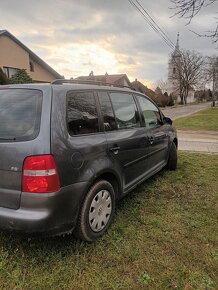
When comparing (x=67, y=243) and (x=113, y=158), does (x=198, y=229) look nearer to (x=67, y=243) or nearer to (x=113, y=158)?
(x=113, y=158)

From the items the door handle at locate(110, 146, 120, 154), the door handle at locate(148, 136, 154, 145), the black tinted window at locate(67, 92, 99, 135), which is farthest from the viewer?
the door handle at locate(148, 136, 154, 145)

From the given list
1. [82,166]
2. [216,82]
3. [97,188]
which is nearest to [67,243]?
[97,188]

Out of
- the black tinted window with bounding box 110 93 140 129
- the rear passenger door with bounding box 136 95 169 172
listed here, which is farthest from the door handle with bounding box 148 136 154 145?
the black tinted window with bounding box 110 93 140 129

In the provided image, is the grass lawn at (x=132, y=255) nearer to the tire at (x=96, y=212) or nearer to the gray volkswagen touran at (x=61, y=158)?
the tire at (x=96, y=212)

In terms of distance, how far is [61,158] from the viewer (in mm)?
2717

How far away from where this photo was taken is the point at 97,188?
3.21 metres

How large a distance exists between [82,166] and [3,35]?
27474 mm

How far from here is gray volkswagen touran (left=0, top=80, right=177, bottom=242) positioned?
264cm

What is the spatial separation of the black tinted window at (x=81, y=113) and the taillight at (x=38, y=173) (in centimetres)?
46

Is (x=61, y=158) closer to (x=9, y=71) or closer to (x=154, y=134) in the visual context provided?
(x=154, y=134)

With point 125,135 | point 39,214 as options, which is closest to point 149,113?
point 125,135

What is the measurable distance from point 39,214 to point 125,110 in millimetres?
2063

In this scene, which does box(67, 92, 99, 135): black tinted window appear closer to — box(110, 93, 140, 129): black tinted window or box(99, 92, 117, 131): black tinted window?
box(99, 92, 117, 131): black tinted window

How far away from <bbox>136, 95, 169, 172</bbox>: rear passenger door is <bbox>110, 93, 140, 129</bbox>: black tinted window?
294 mm
